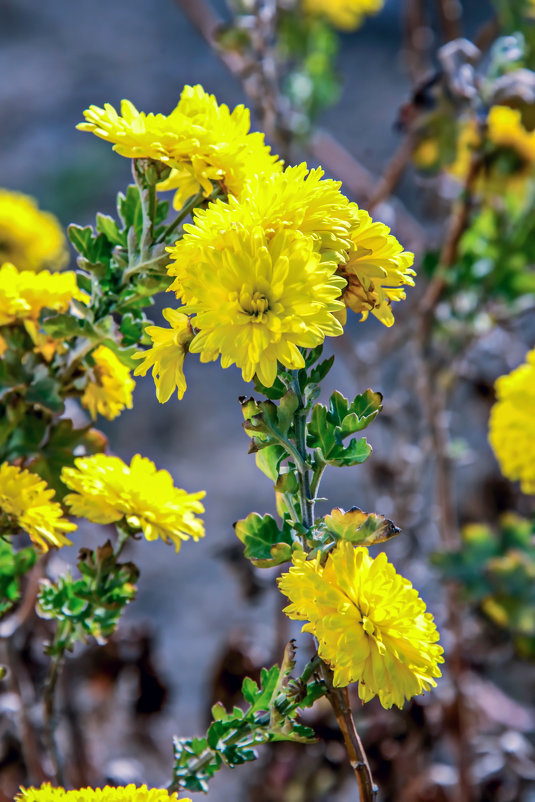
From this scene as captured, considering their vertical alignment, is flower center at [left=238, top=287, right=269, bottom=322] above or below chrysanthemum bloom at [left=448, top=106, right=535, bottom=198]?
above

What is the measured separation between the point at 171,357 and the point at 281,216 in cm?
9

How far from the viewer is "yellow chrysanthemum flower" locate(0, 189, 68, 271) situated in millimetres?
898

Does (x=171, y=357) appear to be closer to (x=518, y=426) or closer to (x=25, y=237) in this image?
(x=518, y=426)

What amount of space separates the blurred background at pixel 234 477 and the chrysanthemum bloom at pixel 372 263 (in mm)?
530

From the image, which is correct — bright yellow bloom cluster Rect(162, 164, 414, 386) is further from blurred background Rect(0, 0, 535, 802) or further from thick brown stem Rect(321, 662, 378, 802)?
blurred background Rect(0, 0, 535, 802)

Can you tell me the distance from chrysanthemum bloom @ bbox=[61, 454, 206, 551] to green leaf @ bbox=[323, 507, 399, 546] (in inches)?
4.1

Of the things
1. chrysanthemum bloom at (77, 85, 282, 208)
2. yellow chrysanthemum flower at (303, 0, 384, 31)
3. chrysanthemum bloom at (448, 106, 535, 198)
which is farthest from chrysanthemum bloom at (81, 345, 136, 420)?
yellow chrysanthemum flower at (303, 0, 384, 31)

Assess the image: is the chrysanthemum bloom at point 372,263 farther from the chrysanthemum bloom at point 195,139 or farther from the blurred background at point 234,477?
the blurred background at point 234,477

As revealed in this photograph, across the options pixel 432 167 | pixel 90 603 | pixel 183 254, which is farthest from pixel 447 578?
pixel 183 254

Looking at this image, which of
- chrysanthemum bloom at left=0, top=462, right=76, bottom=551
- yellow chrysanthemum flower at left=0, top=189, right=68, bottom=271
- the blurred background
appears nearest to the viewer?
chrysanthemum bloom at left=0, top=462, right=76, bottom=551

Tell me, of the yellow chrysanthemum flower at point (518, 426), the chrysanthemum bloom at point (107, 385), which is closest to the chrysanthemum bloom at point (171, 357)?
the chrysanthemum bloom at point (107, 385)

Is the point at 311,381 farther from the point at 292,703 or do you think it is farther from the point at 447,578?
the point at 447,578

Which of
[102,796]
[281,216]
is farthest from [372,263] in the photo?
[102,796]

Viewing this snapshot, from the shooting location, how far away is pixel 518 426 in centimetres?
75
